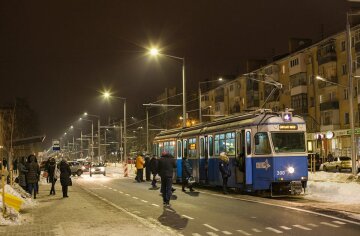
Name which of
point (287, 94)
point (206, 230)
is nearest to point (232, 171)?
point (206, 230)

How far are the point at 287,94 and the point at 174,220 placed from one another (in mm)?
65309

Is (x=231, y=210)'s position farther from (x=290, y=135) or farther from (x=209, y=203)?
(x=290, y=135)

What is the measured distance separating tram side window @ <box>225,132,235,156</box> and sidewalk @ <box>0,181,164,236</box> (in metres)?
7.23

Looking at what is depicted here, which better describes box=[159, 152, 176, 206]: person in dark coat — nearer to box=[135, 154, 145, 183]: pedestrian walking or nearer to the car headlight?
the car headlight

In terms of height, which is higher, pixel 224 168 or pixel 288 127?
pixel 288 127

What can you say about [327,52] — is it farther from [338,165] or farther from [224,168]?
[224,168]

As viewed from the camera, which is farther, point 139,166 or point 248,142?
point 139,166

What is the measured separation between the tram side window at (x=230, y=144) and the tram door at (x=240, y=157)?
42 cm

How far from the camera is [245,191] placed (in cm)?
2284

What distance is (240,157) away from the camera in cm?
2139

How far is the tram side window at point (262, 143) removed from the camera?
20656 millimetres

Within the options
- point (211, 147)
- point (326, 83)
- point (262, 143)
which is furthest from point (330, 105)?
point (262, 143)

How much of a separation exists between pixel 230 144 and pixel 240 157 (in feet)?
4.48

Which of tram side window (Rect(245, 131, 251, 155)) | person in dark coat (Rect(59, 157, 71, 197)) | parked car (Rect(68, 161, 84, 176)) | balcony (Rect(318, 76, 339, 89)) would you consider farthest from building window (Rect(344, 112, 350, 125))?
person in dark coat (Rect(59, 157, 71, 197))
